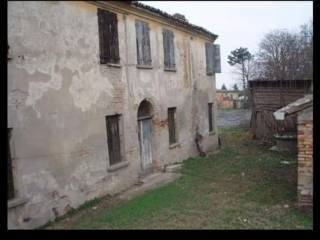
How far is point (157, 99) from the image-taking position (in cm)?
1422

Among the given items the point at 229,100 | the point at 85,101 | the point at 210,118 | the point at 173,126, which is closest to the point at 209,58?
the point at 210,118

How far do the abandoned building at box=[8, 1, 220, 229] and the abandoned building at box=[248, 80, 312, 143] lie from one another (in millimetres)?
7305

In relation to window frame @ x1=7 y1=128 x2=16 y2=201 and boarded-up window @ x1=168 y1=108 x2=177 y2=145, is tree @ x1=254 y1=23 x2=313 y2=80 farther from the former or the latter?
window frame @ x1=7 y1=128 x2=16 y2=201

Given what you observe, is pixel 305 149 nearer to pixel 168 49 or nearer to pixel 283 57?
pixel 168 49

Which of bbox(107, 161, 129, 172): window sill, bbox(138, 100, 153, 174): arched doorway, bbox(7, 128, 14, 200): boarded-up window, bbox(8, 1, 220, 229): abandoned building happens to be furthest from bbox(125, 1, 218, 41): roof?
bbox(7, 128, 14, 200): boarded-up window

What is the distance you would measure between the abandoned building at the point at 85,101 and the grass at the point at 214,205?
3.43ft

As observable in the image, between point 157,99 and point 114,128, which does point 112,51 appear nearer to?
point 114,128

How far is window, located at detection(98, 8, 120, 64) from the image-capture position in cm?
1089

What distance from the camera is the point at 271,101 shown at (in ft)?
72.0

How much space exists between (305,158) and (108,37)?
6604 millimetres

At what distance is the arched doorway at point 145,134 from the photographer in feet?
44.4

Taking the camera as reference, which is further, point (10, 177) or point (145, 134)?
point (145, 134)
